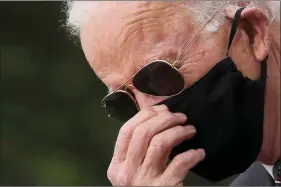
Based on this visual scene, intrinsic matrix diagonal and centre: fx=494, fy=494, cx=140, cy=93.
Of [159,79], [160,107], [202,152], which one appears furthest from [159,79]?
→ [202,152]

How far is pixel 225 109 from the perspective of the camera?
176cm

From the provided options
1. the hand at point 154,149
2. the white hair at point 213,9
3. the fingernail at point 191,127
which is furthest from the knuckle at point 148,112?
the white hair at point 213,9

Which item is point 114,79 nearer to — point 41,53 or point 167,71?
point 167,71

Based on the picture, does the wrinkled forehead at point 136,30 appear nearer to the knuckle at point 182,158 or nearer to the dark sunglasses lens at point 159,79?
the dark sunglasses lens at point 159,79

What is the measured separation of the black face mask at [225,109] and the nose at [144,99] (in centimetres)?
4

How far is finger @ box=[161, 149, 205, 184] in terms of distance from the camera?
174 cm

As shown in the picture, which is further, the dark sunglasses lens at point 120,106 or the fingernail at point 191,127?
the dark sunglasses lens at point 120,106

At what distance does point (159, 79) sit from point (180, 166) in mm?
323

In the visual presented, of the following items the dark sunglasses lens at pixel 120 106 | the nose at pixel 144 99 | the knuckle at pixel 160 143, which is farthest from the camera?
the dark sunglasses lens at pixel 120 106

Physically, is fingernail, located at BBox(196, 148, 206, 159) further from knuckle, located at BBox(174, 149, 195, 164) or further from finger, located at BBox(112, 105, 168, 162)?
finger, located at BBox(112, 105, 168, 162)

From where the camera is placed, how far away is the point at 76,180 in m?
4.70

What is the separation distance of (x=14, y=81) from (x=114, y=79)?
3.16 metres

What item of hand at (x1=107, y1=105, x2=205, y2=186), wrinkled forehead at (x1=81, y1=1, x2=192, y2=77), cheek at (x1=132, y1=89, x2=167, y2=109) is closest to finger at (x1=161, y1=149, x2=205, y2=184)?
hand at (x1=107, y1=105, x2=205, y2=186)

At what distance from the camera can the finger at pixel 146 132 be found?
1726 millimetres
